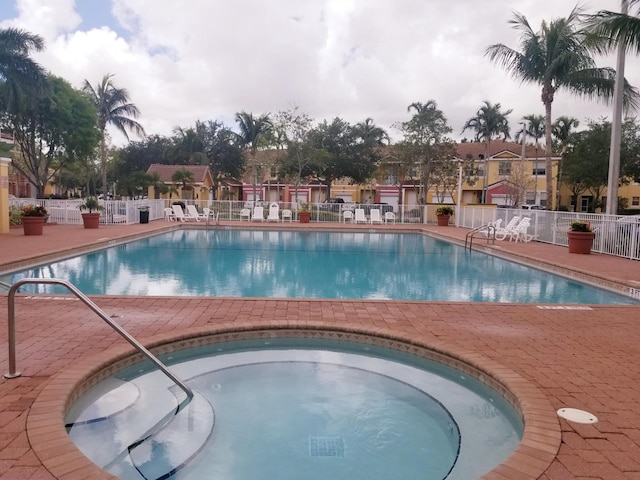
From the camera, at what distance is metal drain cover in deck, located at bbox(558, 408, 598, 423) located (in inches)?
121

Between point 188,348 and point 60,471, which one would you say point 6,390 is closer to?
point 60,471

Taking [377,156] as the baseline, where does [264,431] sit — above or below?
below

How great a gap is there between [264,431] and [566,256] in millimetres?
10866

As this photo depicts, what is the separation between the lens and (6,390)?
336cm

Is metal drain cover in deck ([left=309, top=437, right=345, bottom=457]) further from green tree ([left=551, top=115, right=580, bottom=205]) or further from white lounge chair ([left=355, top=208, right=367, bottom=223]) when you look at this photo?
green tree ([left=551, top=115, right=580, bottom=205])

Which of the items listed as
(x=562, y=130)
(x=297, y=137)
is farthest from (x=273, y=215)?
(x=562, y=130)

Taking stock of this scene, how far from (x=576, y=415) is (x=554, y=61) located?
60.9 ft

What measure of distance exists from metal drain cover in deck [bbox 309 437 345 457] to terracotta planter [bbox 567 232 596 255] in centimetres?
1152

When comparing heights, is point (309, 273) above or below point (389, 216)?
below

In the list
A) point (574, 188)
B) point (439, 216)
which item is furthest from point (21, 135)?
point (574, 188)

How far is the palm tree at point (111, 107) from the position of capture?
1187 inches

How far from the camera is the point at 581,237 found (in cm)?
1267

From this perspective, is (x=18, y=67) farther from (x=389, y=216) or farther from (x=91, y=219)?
(x=389, y=216)

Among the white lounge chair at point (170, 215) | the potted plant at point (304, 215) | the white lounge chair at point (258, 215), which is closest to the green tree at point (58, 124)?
the white lounge chair at point (170, 215)
